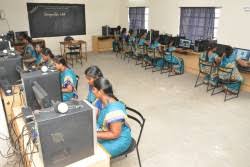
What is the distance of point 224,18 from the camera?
531cm

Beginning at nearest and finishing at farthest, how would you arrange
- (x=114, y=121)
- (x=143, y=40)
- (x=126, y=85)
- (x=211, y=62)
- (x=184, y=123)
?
(x=114, y=121)
(x=184, y=123)
(x=211, y=62)
(x=126, y=85)
(x=143, y=40)

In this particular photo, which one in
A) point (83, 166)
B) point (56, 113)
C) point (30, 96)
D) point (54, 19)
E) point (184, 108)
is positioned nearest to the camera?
point (56, 113)

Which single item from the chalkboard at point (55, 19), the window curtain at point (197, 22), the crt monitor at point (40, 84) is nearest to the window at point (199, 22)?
the window curtain at point (197, 22)

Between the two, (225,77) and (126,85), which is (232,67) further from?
(126,85)

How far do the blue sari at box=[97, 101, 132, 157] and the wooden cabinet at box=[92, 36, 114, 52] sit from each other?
7130 mm

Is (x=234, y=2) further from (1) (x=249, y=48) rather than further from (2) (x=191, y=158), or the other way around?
(2) (x=191, y=158)

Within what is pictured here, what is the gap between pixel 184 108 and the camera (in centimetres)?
385

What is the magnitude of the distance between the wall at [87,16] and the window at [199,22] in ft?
12.0

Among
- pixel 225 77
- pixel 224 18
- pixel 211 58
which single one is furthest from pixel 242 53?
pixel 224 18

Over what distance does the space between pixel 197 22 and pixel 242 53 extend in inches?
66.3

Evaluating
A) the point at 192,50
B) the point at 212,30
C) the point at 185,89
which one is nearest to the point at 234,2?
the point at 212,30

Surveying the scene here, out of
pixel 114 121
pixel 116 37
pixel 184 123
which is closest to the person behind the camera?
pixel 114 121

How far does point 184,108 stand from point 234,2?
300cm

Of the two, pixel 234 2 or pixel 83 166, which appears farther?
pixel 234 2
